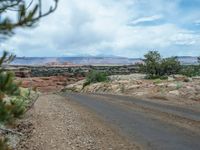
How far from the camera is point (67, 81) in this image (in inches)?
3885

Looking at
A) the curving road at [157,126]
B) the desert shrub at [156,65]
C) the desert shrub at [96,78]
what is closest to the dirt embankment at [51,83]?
the desert shrub at [96,78]

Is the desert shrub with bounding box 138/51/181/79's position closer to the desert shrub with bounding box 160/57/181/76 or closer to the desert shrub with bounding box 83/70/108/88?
the desert shrub with bounding box 160/57/181/76

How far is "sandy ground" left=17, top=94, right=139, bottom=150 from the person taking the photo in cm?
1579

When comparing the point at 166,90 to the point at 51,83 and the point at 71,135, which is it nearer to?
the point at 71,135

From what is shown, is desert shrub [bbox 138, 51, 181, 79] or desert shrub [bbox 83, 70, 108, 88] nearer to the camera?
desert shrub [bbox 138, 51, 181, 79]

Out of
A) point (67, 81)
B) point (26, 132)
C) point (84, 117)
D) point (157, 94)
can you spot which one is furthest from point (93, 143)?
point (67, 81)

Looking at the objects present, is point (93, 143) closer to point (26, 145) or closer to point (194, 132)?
point (26, 145)

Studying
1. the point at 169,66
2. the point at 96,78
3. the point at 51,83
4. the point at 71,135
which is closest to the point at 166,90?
the point at 71,135

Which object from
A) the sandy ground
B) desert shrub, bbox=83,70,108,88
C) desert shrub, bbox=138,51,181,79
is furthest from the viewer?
desert shrub, bbox=83,70,108,88

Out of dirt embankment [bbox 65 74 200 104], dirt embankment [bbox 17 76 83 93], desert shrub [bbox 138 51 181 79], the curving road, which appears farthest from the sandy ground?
dirt embankment [bbox 17 76 83 93]

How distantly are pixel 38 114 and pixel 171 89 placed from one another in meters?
→ 16.6

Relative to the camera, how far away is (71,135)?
18.0 metres

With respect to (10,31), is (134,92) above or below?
below

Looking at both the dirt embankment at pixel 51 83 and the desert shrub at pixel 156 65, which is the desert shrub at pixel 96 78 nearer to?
the desert shrub at pixel 156 65
